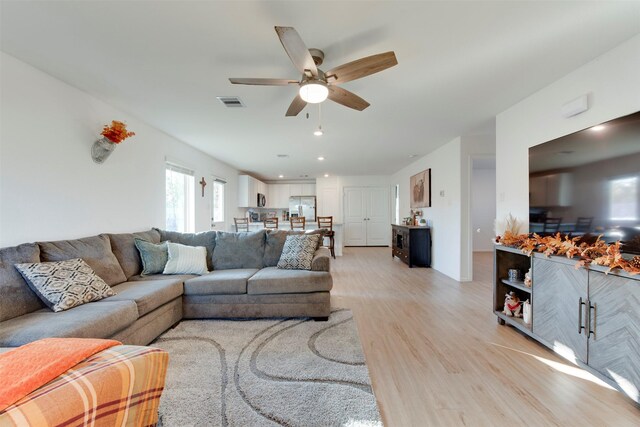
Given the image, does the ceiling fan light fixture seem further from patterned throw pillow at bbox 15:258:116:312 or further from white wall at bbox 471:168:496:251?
white wall at bbox 471:168:496:251

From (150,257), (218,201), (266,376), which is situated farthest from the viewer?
(218,201)

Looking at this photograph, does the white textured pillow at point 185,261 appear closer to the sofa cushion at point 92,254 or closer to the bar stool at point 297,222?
the sofa cushion at point 92,254

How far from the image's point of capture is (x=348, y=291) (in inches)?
148

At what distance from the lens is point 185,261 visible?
2959 mm

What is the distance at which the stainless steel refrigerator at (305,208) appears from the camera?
346 inches

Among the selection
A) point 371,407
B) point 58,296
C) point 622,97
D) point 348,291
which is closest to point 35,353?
point 58,296

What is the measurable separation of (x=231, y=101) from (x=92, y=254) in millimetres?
1943

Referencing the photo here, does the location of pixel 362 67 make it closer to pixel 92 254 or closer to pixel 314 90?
pixel 314 90

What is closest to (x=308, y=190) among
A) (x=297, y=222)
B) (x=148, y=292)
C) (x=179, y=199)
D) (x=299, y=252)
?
(x=297, y=222)

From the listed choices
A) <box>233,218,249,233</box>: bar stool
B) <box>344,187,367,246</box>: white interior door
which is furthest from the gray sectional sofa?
<box>344,187,367,246</box>: white interior door

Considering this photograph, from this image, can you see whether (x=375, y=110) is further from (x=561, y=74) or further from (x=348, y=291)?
(x=348, y=291)

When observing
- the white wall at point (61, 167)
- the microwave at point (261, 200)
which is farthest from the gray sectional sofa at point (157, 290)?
the microwave at point (261, 200)

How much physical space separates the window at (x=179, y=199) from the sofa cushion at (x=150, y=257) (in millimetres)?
1290

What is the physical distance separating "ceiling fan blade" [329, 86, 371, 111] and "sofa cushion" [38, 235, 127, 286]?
8.24ft
